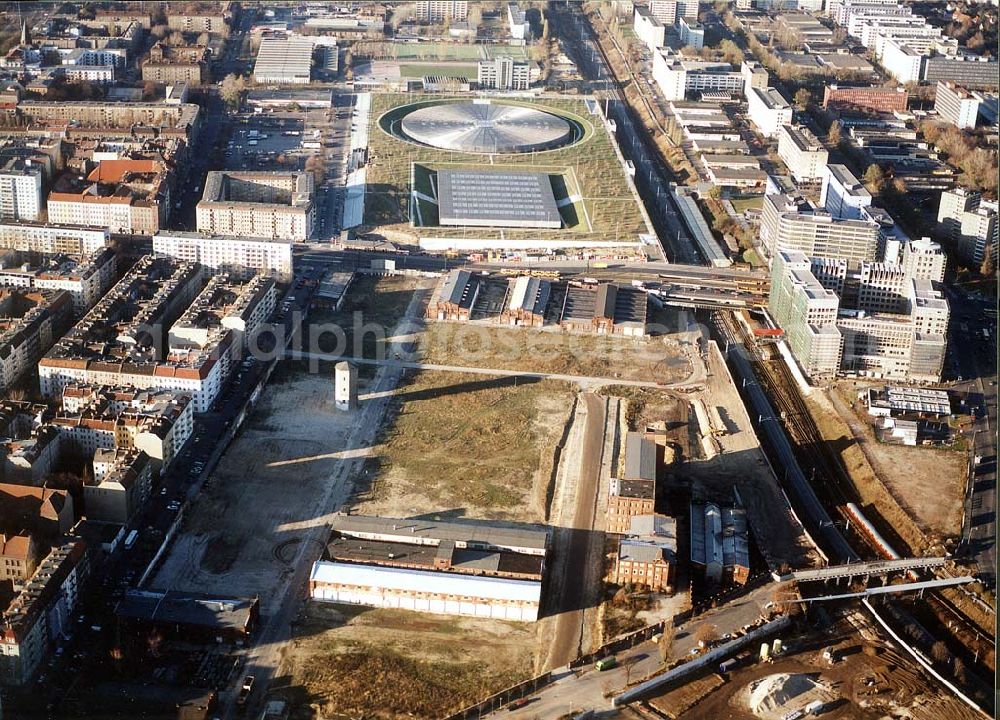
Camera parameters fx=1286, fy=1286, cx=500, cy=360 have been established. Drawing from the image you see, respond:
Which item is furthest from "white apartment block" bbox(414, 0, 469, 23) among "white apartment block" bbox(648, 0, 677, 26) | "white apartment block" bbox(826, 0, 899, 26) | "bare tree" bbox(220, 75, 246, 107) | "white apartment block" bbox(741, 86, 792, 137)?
"white apartment block" bbox(741, 86, 792, 137)

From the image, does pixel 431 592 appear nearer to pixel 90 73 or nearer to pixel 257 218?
pixel 257 218

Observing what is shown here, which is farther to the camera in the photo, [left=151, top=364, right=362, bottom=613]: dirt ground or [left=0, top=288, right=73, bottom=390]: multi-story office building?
[left=0, top=288, right=73, bottom=390]: multi-story office building

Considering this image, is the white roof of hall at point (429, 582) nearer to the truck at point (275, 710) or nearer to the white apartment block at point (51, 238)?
the truck at point (275, 710)

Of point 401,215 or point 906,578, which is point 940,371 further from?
point 401,215

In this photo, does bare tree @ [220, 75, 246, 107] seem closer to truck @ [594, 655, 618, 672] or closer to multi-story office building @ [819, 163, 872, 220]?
multi-story office building @ [819, 163, 872, 220]

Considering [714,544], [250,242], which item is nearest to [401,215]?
[250,242]
